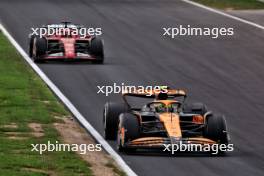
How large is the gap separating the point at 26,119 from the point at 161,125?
4.23m

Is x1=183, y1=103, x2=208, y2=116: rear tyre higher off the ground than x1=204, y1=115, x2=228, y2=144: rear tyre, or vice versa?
x1=183, y1=103, x2=208, y2=116: rear tyre

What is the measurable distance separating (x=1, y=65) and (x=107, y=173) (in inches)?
708

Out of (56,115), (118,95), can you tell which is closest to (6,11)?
(118,95)

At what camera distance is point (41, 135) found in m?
26.5

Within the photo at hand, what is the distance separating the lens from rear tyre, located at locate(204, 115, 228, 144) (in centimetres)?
2555

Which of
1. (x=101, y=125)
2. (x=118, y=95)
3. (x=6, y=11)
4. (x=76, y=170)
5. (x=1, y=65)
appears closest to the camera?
(x=76, y=170)

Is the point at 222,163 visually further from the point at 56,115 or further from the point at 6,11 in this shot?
the point at 6,11

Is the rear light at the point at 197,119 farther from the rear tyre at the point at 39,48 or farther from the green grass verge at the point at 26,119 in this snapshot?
the rear tyre at the point at 39,48
